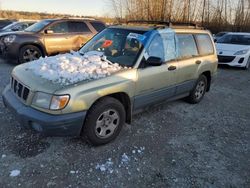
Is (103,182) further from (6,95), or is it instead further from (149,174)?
(6,95)

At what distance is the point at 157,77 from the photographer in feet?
14.5

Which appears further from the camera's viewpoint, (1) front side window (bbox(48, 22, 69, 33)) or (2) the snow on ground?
(1) front side window (bbox(48, 22, 69, 33))

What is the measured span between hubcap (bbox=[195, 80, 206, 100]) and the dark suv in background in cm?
474

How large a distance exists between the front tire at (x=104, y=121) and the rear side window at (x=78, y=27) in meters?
6.56

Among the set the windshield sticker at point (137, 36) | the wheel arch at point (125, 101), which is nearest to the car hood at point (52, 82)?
the wheel arch at point (125, 101)

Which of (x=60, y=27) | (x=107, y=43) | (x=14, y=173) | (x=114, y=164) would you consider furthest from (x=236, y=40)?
(x=14, y=173)

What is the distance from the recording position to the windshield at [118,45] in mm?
4207

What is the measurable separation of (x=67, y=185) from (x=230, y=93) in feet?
18.4

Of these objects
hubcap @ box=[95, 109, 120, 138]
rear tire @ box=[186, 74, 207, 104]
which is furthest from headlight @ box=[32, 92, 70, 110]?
rear tire @ box=[186, 74, 207, 104]

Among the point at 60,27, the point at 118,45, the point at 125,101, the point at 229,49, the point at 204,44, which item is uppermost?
the point at 60,27

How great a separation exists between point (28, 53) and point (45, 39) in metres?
0.74

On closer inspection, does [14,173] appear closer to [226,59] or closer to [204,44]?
[204,44]

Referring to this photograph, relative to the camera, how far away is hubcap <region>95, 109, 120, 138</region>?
3.73m

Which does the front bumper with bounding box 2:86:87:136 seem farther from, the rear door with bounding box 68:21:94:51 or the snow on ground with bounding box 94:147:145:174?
the rear door with bounding box 68:21:94:51
